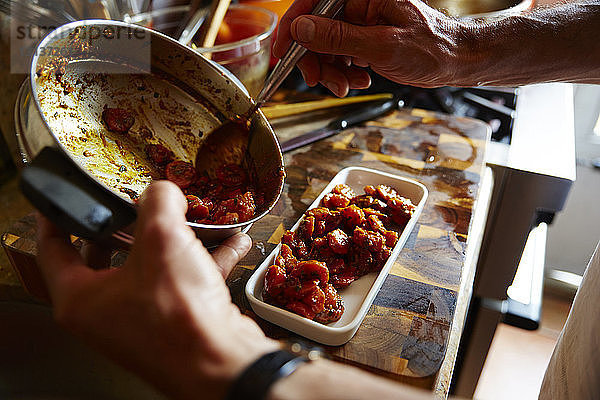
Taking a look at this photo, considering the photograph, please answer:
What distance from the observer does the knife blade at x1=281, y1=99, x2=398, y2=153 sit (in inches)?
50.6

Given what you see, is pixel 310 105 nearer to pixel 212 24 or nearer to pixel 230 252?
pixel 212 24

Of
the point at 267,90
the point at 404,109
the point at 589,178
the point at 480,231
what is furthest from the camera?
the point at 589,178

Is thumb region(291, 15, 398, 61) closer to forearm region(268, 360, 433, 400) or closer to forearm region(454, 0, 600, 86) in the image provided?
forearm region(454, 0, 600, 86)

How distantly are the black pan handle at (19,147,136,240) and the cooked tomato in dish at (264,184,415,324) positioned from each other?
30cm

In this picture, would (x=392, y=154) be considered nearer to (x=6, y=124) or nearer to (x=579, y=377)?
(x=579, y=377)

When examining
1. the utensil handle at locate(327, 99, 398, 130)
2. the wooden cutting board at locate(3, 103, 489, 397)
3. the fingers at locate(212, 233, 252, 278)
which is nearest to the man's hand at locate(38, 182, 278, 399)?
the fingers at locate(212, 233, 252, 278)

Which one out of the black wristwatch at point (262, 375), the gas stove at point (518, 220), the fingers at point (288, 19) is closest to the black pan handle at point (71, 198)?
the black wristwatch at point (262, 375)

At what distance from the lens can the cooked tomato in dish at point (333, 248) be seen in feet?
2.48

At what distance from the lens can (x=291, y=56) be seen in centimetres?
92

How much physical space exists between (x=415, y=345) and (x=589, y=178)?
1747 millimetres

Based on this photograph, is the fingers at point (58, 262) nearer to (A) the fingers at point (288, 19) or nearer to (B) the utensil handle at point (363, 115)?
(A) the fingers at point (288, 19)

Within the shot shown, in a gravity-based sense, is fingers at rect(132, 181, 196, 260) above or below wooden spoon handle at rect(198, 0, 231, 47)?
below

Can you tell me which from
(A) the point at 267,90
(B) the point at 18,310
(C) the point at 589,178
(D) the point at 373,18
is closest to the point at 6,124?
(B) the point at 18,310

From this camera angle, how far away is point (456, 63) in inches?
36.1
